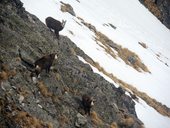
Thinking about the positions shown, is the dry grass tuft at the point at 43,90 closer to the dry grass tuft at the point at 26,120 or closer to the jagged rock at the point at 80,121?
the jagged rock at the point at 80,121

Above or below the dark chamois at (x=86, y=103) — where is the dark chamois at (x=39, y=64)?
above

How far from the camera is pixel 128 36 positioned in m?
56.3

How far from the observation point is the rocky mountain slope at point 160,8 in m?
79.6

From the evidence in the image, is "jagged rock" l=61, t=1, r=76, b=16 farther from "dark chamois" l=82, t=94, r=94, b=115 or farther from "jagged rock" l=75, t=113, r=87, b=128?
"jagged rock" l=75, t=113, r=87, b=128

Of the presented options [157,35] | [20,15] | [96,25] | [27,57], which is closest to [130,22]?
[157,35]

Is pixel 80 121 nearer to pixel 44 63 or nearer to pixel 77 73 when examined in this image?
pixel 44 63

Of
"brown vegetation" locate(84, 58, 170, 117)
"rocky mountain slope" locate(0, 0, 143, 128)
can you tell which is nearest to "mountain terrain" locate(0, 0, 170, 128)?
"rocky mountain slope" locate(0, 0, 143, 128)

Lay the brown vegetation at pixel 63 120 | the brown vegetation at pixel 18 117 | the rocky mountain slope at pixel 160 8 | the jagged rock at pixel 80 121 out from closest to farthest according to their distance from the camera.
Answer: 1. the brown vegetation at pixel 18 117
2. the brown vegetation at pixel 63 120
3. the jagged rock at pixel 80 121
4. the rocky mountain slope at pixel 160 8

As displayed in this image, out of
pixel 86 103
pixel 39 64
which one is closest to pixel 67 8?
pixel 86 103

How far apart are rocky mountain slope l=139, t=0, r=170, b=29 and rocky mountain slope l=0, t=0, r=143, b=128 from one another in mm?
55153

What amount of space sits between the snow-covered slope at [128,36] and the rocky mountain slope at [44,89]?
7811 millimetres

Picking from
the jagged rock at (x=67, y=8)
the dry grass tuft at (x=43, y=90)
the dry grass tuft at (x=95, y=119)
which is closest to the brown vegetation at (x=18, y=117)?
the dry grass tuft at (x=43, y=90)

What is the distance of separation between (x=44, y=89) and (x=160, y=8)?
68188 millimetres

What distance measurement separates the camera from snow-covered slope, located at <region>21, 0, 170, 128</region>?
117 feet
